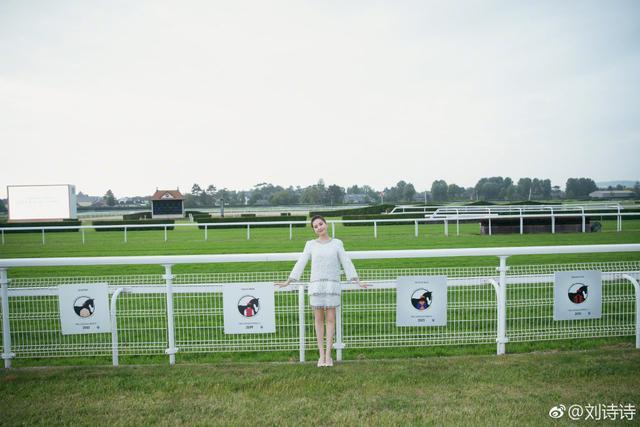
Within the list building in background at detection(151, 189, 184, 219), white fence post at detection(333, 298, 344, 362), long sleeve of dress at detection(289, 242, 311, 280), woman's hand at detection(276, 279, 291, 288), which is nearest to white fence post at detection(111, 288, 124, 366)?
woman's hand at detection(276, 279, 291, 288)

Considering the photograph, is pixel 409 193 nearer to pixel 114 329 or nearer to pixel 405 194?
pixel 405 194

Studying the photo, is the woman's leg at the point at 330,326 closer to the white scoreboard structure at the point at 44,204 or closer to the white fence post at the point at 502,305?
the white fence post at the point at 502,305

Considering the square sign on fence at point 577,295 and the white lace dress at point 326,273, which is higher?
the white lace dress at point 326,273

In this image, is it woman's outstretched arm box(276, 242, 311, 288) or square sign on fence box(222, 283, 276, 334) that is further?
square sign on fence box(222, 283, 276, 334)

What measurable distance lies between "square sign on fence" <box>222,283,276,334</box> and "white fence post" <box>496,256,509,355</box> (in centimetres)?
210

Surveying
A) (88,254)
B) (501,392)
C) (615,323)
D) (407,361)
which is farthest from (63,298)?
(88,254)

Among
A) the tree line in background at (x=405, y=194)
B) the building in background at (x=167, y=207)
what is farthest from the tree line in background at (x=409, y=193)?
the building in background at (x=167, y=207)

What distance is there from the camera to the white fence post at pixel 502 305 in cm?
455

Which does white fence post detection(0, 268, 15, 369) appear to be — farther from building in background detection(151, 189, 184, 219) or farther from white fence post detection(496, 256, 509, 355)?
building in background detection(151, 189, 184, 219)

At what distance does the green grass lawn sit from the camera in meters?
3.32

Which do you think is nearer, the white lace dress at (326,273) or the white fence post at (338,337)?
the white lace dress at (326,273)

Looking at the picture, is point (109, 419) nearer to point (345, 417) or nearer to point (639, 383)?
point (345, 417)

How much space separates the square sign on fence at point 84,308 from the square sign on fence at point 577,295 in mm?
4229

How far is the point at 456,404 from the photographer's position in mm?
3473
